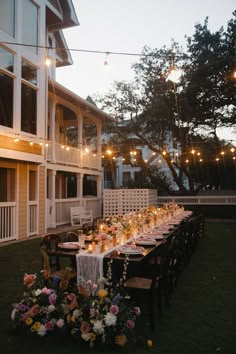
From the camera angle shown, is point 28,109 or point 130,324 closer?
point 130,324

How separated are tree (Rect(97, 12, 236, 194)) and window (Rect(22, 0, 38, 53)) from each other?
693 cm

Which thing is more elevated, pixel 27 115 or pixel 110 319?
pixel 27 115

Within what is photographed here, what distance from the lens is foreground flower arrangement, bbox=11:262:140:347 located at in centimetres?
335

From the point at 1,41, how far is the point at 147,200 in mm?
10989

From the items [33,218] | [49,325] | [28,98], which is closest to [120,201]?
[33,218]

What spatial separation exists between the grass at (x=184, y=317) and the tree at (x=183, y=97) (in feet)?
39.4

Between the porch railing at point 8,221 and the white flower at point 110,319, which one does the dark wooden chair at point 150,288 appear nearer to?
the white flower at point 110,319

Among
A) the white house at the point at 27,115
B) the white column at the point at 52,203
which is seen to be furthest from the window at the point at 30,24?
the white column at the point at 52,203

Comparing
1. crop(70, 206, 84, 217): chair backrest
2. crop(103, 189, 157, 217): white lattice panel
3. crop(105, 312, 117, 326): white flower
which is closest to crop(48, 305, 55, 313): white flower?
crop(105, 312, 117, 326): white flower

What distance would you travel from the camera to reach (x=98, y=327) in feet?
10.8

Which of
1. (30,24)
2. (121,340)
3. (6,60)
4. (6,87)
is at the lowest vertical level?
(121,340)

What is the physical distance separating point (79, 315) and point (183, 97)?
16.8 meters

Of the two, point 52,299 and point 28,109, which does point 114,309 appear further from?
point 28,109

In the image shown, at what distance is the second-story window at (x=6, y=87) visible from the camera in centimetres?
946
